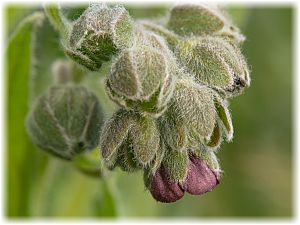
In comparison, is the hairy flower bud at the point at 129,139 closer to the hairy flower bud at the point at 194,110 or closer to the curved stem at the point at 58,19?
the hairy flower bud at the point at 194,110

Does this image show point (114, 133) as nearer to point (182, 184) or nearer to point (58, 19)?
point (182, 184)

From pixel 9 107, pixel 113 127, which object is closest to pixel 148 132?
pixel 113 127

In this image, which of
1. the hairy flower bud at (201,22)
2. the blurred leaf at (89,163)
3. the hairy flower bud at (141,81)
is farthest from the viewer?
the blurred leaf at (89,163)

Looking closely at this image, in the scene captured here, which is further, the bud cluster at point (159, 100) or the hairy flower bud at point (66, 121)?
the hairy flower bud at point (66, 121)

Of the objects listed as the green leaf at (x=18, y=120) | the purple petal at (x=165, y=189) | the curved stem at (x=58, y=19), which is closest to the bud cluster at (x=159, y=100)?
the purple petal at (x=165, y=189)

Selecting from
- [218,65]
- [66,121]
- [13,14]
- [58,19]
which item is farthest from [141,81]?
[13,14]

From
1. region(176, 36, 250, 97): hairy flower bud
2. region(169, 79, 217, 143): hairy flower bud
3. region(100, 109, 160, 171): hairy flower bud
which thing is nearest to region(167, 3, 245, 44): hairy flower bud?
region(176, 36, 250, 97): hairy flower bud
